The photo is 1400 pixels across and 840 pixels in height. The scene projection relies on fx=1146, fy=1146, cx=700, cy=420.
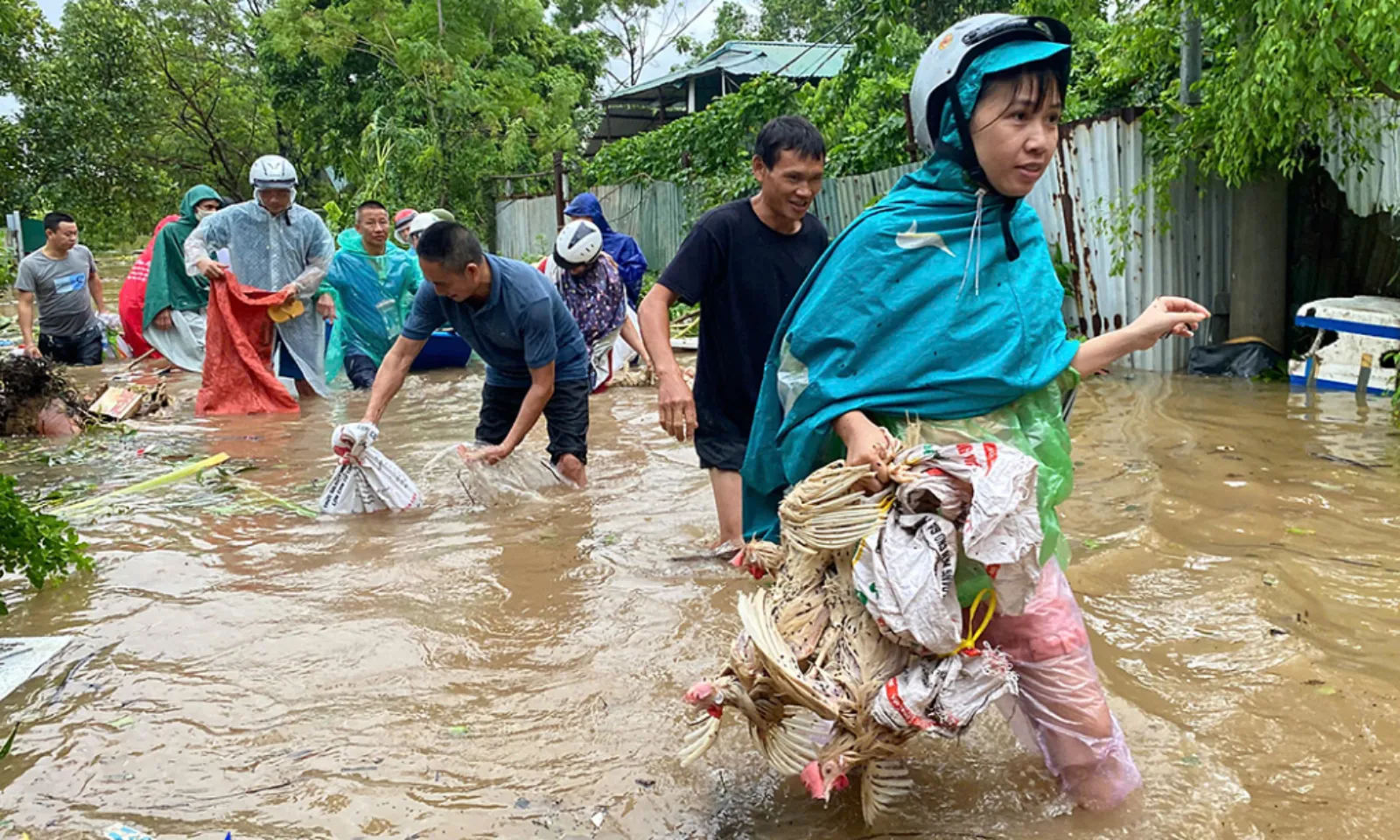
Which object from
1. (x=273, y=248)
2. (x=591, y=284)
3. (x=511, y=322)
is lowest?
(x=511, y=322)

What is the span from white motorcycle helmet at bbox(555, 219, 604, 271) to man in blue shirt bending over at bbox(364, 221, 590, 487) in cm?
247

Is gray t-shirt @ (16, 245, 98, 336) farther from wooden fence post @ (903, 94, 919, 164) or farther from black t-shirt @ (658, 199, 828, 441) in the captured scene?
black t-shirt @ (658, 199, 828, 441)

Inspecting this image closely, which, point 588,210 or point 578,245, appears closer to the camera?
point 578,245

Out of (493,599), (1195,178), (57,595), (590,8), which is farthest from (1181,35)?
(590,8)

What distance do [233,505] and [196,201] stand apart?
5124 millimetres

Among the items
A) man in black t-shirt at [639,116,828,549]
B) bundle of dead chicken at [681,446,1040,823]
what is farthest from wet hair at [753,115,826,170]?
bundle of dead chicken at [681,446,1040,823]

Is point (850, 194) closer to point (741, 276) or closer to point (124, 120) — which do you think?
point (741, 276)

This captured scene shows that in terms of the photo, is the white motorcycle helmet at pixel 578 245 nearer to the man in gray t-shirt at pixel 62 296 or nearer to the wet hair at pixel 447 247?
the wet hair at pixel 447 247

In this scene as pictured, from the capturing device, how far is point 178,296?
9.94 metres

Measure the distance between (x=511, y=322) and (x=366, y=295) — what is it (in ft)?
17.9

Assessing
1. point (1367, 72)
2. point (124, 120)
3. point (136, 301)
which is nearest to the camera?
point (1367, 72)

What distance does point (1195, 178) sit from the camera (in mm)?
8750

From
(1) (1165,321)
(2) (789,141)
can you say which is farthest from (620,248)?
(1) (1165,321)

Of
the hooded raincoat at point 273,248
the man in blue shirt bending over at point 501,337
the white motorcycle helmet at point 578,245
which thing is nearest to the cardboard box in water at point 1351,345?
the white motorcycle helmet at point 578,245
